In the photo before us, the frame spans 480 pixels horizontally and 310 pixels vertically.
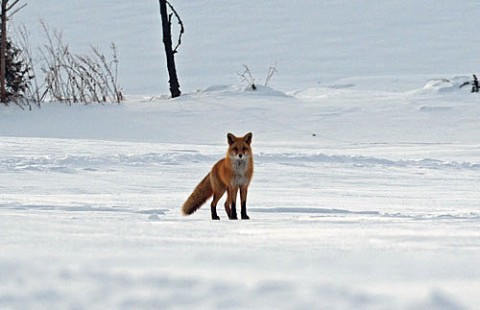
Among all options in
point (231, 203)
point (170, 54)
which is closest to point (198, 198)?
point (231, 203)

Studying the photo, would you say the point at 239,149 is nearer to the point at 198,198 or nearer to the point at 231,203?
the point at 231,203

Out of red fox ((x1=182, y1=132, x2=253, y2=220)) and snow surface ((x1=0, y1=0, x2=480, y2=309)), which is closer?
snow surface ((x1=0, y1=0, x2=480, y2=309))

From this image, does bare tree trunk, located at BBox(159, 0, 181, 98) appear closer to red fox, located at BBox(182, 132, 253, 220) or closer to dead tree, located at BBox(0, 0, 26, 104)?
dead tree, located at BBox(0, 0, 26, 104)

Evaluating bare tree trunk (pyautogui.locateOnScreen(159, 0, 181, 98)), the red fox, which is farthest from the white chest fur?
bare tree trunk (pyautogui.locateOnScreen(159, 0, 181, 98))

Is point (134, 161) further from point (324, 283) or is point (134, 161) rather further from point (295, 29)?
point (295, 29)

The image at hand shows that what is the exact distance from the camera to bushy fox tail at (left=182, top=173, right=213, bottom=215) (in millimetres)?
7508

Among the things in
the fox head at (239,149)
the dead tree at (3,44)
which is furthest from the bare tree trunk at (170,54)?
the fox head at (239,149)

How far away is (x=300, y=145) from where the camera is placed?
1603 cm

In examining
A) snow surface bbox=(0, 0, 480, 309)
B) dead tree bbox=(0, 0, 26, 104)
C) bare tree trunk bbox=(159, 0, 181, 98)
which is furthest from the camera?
bare tree trunk bbox=(159, 0, 181, 98)

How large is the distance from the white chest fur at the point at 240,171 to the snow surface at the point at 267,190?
0.41 meters

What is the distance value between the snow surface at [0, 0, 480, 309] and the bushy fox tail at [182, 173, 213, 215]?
0.12 metres

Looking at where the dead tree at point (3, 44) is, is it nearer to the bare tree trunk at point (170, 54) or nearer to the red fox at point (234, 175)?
the bare tree trunk at point (170, 54)

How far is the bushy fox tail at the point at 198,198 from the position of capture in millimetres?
7508

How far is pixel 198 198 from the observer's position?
7555mm
